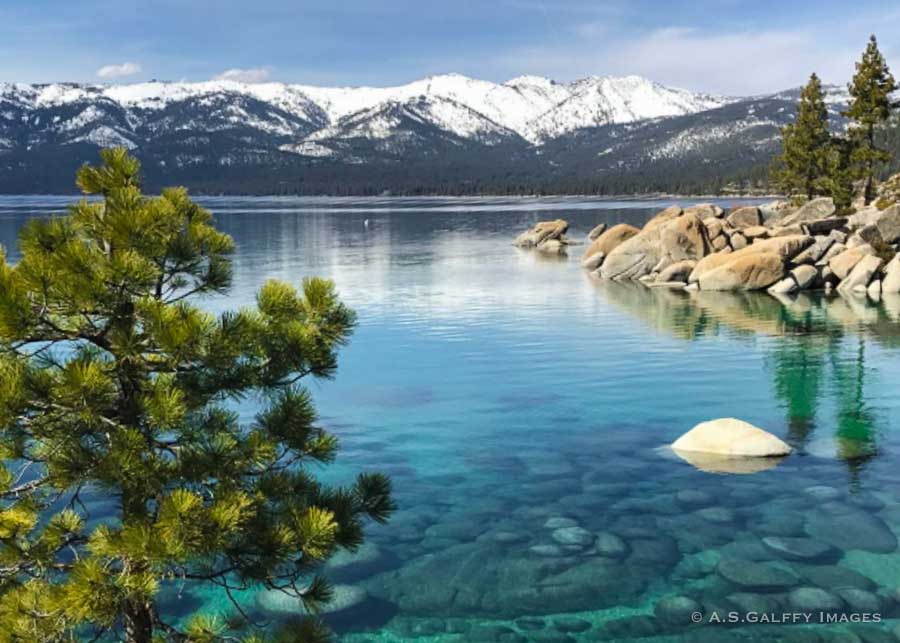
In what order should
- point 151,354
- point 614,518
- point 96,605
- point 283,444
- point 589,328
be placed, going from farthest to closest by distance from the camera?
point 589,328 < point 614,518 < point 283,444 < point 151,354 < point 96,605

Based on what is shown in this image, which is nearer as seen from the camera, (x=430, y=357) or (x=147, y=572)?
(x=147, y=572)

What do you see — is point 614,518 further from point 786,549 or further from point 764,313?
point 764,313

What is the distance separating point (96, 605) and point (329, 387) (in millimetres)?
26430

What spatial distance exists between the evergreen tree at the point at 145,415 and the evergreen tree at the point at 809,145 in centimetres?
8300

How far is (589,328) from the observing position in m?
46.6

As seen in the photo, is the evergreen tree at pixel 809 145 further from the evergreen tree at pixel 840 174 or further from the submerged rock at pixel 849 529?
the submerged rock at pixel 849 529

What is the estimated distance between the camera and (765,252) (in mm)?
59281

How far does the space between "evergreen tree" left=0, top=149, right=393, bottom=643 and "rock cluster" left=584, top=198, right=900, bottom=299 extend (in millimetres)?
54343

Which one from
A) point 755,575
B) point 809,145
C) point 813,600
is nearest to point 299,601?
point 755,575

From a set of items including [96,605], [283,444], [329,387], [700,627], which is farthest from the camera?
[329,387]

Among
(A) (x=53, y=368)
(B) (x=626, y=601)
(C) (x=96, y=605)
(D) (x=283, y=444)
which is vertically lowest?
(B) (x=626, y=601)

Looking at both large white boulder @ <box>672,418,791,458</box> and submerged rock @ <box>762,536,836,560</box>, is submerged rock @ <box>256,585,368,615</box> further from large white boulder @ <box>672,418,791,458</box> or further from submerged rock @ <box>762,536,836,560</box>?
large white boulder @ <box>672,418,791,458</box>

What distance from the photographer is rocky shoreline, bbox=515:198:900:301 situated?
189ft

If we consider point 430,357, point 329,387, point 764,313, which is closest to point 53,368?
point 329,387
